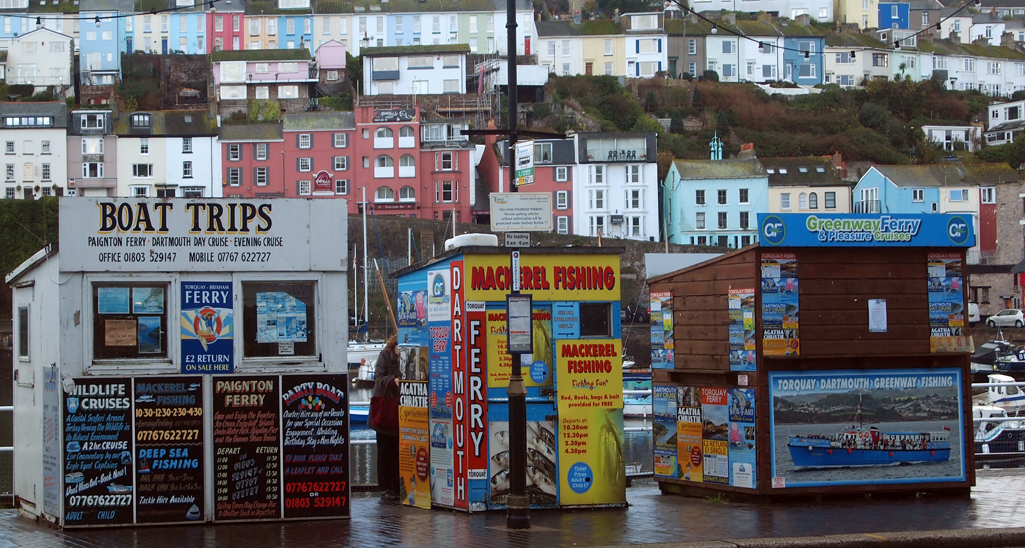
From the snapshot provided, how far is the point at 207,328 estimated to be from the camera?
11.2m

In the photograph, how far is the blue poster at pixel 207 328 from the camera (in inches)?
439

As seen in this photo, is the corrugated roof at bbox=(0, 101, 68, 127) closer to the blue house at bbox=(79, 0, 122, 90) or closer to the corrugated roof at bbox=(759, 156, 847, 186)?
the blue house at bbox=(79, 0, 122, 90)

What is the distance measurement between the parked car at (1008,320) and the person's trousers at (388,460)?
6921 cm

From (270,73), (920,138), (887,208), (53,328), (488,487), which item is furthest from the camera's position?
(920,138)

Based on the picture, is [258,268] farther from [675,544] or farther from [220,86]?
[220,86]

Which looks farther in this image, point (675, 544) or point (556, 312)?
point (556, 312)

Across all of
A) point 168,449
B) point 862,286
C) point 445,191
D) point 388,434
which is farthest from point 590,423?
point 445,191

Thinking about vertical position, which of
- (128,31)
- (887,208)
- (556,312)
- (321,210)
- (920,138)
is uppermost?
(128,31)

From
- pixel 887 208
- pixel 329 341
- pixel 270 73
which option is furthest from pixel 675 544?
→ pixel 270 73

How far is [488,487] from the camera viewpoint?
11.9 meters

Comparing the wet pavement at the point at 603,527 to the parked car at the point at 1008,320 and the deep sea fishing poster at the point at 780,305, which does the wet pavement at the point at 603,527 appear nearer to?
the deep sea fishing poster at the point at 780,305

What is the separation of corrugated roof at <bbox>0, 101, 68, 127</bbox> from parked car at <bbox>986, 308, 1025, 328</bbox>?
227 ft

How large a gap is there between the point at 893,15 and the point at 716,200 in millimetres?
81260

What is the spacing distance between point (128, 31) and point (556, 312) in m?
122
